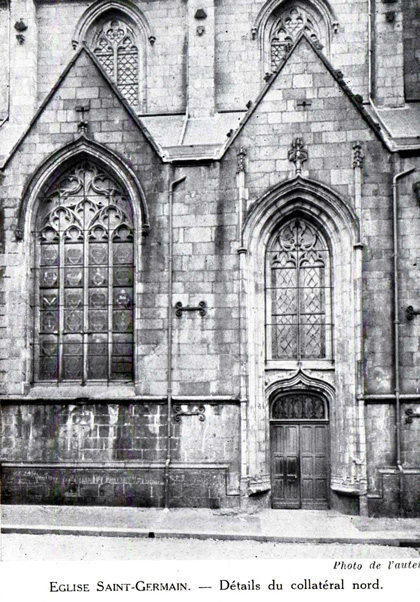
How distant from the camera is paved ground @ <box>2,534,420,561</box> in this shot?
34.0ft

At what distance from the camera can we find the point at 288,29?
56.4ft

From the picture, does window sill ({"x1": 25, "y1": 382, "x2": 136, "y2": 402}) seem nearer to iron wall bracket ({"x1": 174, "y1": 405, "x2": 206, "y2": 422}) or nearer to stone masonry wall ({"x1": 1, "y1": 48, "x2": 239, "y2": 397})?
stone masonry wall ({"x1": 1, "y1": 48, "x2": 239, "y2": 397})

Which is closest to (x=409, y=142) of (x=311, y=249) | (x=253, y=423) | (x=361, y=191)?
(x=361, y=191)

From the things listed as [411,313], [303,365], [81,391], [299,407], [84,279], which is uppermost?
[84,279]

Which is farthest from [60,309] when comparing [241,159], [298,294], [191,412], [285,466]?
[285,466]

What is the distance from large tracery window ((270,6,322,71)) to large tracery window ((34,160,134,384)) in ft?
19.8

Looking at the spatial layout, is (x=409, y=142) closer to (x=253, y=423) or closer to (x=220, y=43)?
(x=220, y=43)

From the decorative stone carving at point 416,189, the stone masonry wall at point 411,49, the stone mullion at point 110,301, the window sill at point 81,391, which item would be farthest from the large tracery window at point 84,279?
the stone masonry wall at point 411,49

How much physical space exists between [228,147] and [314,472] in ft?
23.3

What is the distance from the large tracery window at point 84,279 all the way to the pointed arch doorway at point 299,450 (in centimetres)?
351

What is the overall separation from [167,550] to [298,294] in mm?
6010

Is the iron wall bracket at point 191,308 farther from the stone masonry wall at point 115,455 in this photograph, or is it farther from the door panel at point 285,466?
the door panel at point 285,466

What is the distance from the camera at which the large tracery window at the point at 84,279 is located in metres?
14.3

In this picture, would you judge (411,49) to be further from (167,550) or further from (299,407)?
(167,550)
